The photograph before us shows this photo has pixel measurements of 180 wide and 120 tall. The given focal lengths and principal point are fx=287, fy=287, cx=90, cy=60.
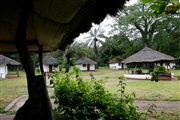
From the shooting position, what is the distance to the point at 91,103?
17.5ft

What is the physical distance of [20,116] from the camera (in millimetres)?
3287

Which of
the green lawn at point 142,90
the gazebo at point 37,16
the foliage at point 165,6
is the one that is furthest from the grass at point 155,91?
the foliage at point 165,6

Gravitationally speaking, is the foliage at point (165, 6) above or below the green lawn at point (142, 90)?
above

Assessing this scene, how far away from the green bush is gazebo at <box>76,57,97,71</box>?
150 feet

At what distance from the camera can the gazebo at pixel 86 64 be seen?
52688mm

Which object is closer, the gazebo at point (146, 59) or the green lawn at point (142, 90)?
the green lawn at point (142, 90)

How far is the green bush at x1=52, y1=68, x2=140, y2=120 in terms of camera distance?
14.0 feet

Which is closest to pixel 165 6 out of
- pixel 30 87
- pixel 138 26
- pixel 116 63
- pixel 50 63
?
pixel 30 87

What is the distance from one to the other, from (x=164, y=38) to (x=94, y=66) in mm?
14743

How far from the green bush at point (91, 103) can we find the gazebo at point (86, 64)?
150ft

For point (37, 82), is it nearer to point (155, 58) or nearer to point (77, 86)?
point (77, 86)

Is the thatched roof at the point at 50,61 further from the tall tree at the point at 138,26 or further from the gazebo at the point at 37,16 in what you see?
the gazebo at the point at 37,16

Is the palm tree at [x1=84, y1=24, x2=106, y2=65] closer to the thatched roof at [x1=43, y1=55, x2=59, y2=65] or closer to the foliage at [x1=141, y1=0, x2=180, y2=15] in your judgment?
the thatched roof at [x1=43, y1=55, x2=59, y2=65]

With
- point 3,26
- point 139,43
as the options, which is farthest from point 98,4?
point 139,43
